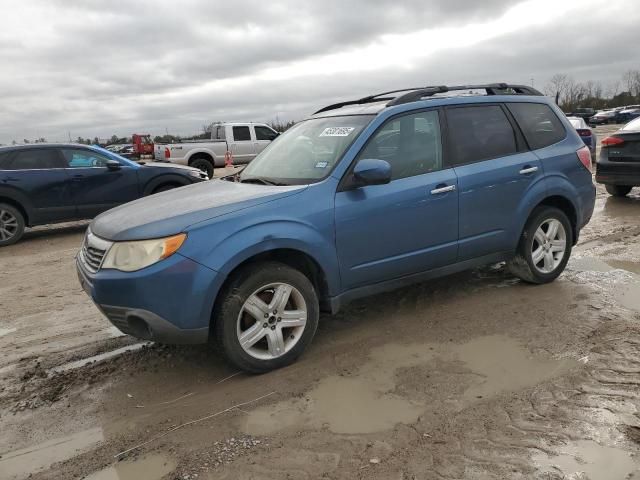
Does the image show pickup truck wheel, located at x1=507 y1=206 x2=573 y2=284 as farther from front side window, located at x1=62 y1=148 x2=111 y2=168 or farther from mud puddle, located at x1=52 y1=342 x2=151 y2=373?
front side window, located at x1=62 y1=148 x2=111 y2=168

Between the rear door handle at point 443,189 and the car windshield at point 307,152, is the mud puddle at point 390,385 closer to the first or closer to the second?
the rear door handle at point 443,189

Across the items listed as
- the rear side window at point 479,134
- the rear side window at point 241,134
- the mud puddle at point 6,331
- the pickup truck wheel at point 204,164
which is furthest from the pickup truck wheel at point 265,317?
the rear side window at point 241,134

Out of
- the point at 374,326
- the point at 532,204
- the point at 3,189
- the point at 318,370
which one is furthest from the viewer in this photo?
the point at 3,189

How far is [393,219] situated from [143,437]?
7.41ft

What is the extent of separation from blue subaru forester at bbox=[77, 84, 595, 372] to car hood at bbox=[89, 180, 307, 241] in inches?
0.6

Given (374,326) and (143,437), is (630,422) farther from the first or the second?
(143,437)

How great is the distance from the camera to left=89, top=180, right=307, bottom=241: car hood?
3436 mm

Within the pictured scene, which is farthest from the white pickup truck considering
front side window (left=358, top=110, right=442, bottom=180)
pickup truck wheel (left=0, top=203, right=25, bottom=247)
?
front side window (left=358, top=110, right=442, bottom=180)

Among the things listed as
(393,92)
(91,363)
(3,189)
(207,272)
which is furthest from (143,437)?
(3,189)

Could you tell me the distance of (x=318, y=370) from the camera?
3750mm

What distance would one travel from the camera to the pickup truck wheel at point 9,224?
895 cm

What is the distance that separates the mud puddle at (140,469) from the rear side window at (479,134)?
10.4 ft

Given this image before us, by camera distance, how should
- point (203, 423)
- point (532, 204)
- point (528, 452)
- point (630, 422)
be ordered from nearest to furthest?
point (528, 452) < point (630, 422) < point (203, 423) < point (532, 204)

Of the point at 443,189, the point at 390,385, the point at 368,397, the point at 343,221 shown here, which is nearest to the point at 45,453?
the point at 368,397
